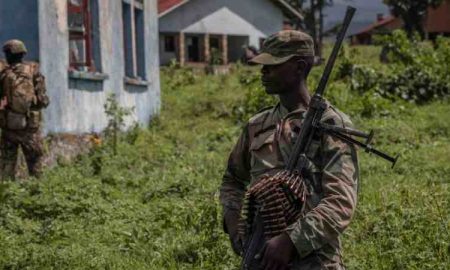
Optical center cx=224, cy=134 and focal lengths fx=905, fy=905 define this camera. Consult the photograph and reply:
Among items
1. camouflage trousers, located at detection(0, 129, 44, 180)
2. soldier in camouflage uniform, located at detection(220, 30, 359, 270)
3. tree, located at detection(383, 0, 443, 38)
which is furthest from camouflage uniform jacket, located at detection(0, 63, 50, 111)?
tree, located at detection(383, 0, 443, 38)

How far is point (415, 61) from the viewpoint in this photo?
18.8m

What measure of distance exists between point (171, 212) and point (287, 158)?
4268 mm

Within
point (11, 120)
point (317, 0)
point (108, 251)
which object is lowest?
point (108, 251)

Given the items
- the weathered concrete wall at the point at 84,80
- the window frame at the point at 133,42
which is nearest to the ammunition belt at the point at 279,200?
A: the weathered concrete wall at the point at 84,80

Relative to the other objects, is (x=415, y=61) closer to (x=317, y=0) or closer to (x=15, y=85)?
(x=15, y=85)

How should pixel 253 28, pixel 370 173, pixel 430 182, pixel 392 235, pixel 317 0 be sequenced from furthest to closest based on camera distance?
pixel 317 0, pixel 253 28, pixel 370 173, pixel 430 182, pixel 392 235

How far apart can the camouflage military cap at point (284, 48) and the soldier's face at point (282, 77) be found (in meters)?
0.03

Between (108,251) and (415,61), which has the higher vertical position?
(415,61)

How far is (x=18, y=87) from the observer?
9.30 meters

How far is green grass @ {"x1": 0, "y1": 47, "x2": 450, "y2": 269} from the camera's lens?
6414 mm

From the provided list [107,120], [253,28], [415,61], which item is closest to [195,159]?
[107,120]

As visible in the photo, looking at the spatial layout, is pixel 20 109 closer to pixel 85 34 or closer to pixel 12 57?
pixel 12 57

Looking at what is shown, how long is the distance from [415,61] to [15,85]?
37.1 feet

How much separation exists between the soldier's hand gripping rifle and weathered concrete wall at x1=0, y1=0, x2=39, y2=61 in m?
7.16
